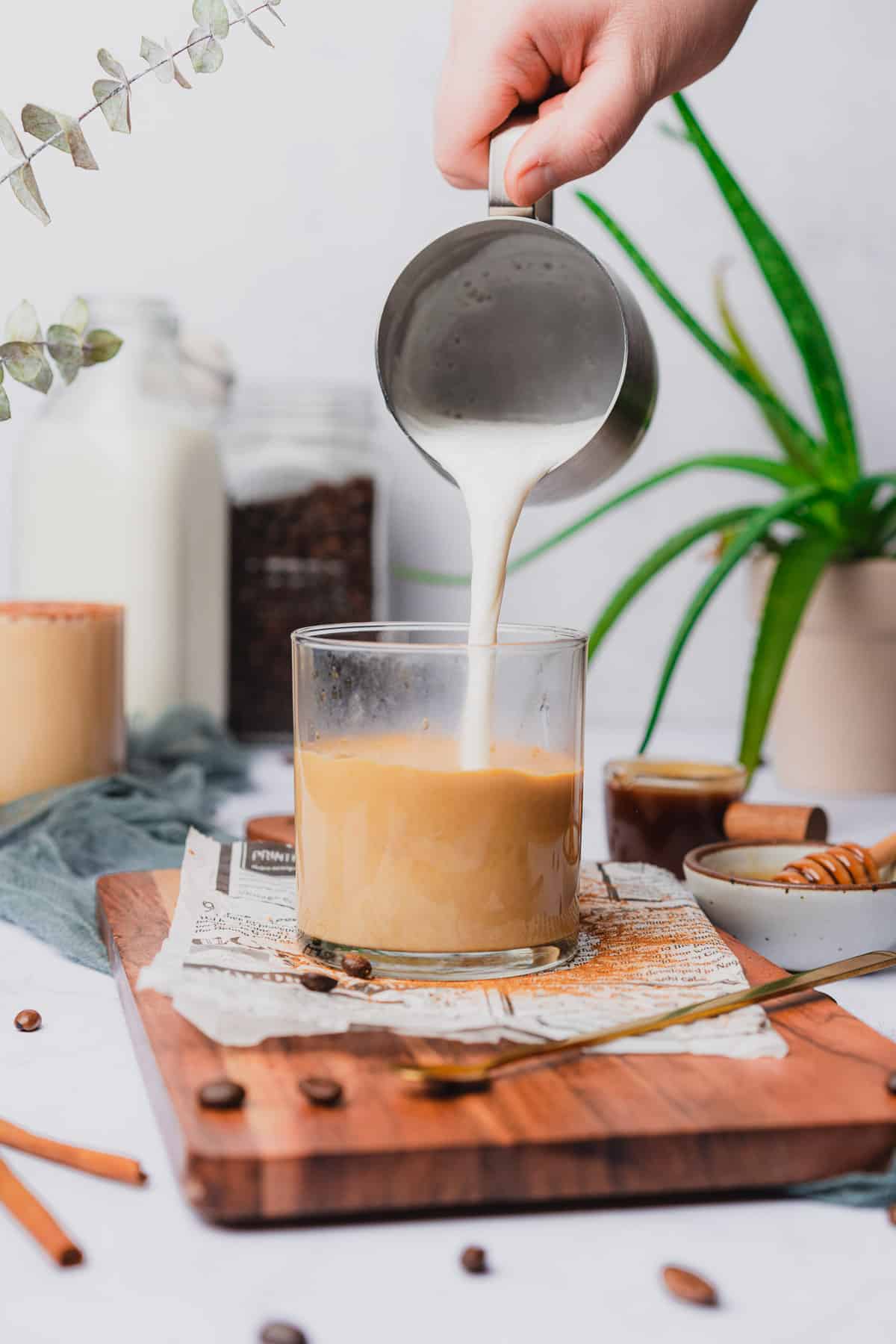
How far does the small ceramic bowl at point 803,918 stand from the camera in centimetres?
83

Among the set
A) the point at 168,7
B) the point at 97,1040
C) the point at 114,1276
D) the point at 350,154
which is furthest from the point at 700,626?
the point at 114,1276

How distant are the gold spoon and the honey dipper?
0.29 feet

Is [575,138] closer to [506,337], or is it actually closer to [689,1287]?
[506,337]

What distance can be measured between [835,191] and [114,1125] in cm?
157

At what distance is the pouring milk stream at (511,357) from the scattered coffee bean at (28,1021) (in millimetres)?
357

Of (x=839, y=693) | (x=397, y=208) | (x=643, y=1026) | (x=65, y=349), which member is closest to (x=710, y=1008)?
(x=643, y=1026)

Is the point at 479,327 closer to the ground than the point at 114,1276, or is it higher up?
higher up

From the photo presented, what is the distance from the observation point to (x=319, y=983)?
683 millimetres

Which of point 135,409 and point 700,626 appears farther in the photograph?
point 700,626

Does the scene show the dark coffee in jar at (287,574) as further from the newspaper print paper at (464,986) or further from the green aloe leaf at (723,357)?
the newspaper print paper at (464,986)

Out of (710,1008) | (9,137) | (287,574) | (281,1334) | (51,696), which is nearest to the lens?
(281,1334)

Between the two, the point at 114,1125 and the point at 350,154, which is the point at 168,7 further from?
the point at 114,1125

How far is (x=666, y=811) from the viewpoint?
1065 millimetres

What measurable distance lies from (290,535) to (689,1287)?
128 cm
